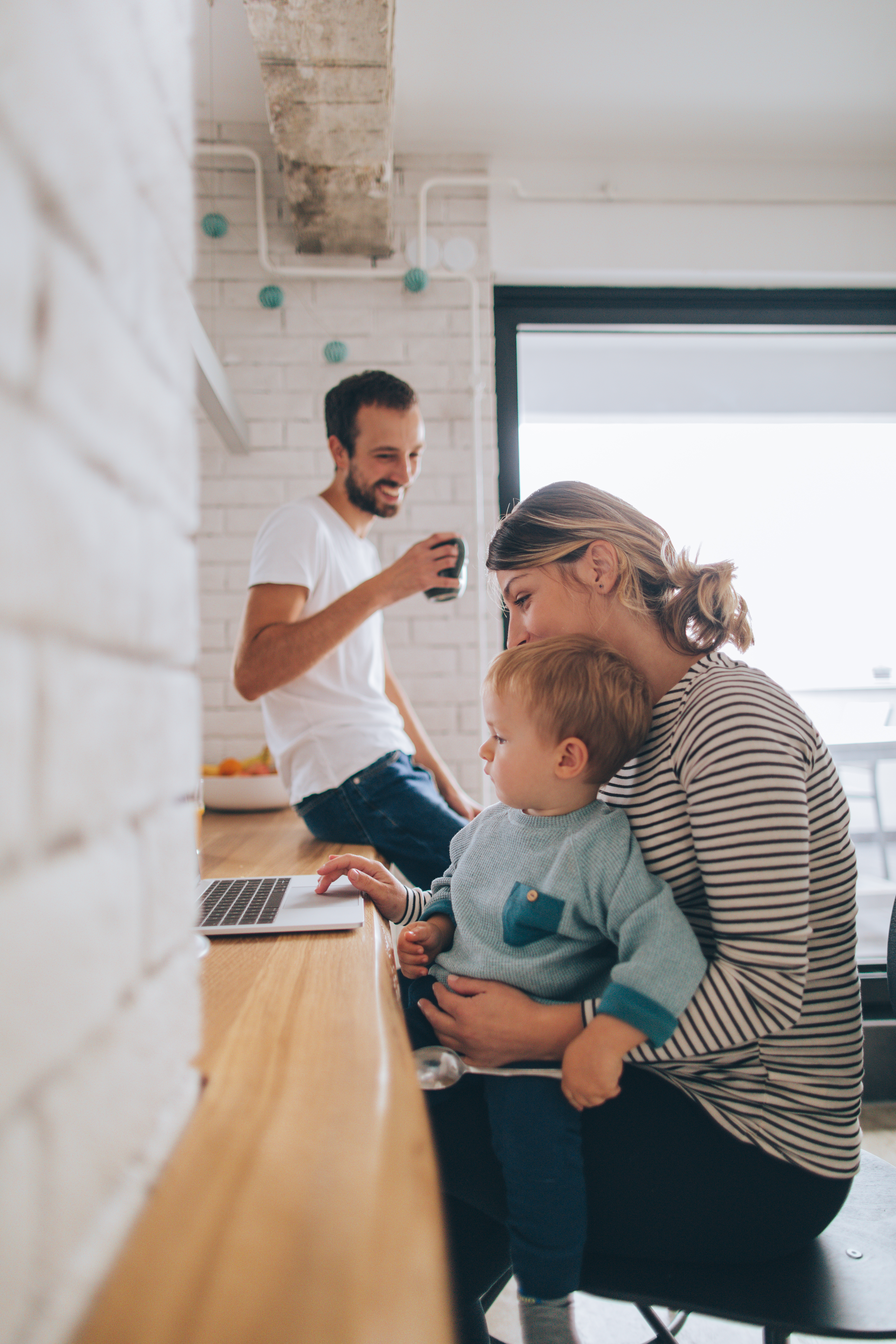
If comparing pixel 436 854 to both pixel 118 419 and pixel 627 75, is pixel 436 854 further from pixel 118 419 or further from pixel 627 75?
pixel 627 75

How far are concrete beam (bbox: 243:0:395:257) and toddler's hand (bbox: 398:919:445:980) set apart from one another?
6.17 feet

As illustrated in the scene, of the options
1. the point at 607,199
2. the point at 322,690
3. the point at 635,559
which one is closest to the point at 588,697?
the point at 635,559

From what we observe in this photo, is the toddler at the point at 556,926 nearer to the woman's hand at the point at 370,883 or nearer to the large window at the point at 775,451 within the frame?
the woman's hand at the point at 370,883

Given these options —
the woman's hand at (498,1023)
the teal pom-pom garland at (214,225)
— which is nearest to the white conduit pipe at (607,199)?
the teal pom-pom garland at (214,225)

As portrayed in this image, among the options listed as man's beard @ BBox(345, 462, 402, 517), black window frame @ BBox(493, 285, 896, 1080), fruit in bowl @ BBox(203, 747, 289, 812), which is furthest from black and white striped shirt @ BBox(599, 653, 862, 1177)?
black window frame @ BBox(493, 285, 896, 1080)

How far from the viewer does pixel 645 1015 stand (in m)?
0.78

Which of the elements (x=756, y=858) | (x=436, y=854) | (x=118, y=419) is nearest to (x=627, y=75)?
(x=436, y=854)

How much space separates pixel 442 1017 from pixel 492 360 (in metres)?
2.36

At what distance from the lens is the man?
171cm

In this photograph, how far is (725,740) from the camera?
0.83 meters

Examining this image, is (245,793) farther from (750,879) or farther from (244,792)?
(750,879)

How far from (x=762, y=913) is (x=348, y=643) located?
4.20 feet

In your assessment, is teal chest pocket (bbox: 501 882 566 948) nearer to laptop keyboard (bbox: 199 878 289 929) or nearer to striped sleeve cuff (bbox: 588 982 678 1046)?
striped sleeve cuff (bbox: 588 982 678 1046)

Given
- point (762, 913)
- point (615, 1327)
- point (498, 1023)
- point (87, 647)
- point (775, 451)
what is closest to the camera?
A: point (87, 647)
